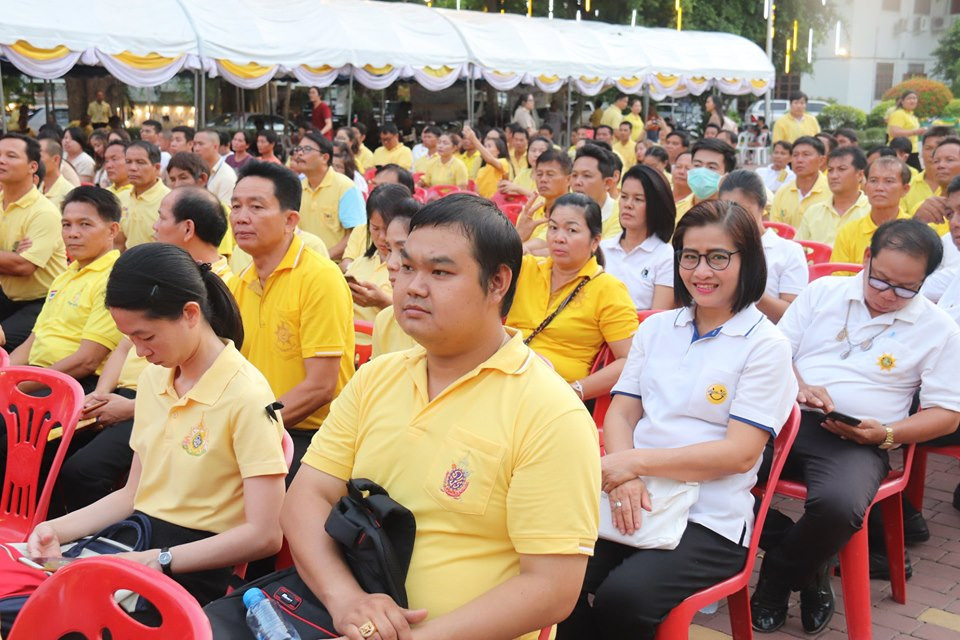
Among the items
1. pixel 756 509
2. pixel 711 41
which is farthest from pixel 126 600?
pixel 711 41

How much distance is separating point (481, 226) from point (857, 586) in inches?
75.0

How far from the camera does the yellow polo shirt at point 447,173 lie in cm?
1062

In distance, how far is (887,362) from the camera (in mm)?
3174

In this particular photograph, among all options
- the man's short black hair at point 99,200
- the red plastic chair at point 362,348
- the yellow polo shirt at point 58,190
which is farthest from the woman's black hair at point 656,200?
the yellow polo shirt at point 58,190

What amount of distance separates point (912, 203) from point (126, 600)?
643 cm

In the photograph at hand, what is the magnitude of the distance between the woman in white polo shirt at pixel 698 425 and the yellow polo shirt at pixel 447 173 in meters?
7.84

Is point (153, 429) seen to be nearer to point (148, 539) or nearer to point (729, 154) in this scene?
point (148, 539)

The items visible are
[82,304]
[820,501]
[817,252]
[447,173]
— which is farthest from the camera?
[447,173]

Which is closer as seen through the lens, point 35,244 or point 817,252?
point 35,244

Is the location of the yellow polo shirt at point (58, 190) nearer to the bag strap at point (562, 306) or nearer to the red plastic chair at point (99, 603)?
the bag strap at point (562, 306)

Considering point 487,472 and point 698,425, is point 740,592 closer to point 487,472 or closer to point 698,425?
point 698,425

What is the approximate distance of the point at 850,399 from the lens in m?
3.22

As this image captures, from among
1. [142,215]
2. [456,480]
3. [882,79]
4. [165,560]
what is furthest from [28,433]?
[882,79]

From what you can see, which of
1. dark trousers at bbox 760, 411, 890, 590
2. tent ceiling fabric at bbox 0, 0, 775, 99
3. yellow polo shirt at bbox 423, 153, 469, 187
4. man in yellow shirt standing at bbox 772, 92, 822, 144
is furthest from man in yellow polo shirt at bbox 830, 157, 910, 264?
tent ceiling fabric at bbox 0, 0, 775, 99
